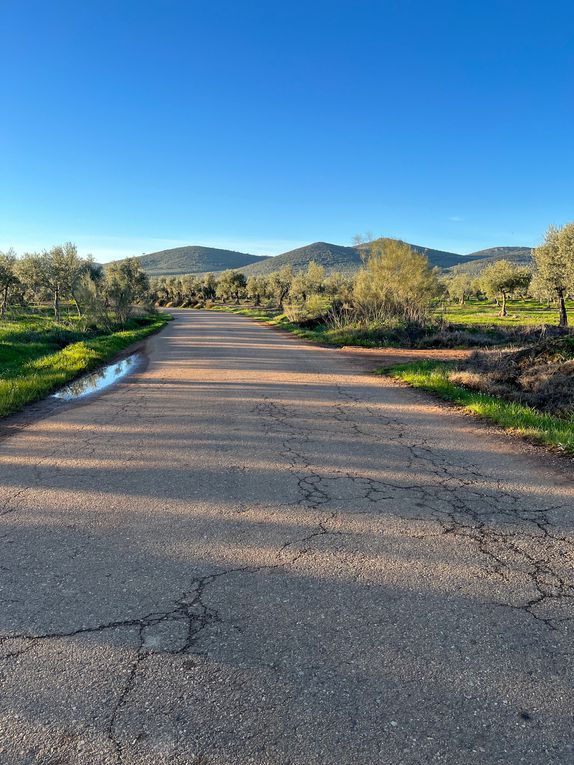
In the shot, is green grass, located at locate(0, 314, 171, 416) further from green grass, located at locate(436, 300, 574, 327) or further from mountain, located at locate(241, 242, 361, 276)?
mountain, located at locate(241, 242, 361, 276)

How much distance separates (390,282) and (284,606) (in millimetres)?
26139

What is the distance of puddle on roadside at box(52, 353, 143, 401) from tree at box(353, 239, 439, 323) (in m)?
14.4

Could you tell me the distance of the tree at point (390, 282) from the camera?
26.7 meters

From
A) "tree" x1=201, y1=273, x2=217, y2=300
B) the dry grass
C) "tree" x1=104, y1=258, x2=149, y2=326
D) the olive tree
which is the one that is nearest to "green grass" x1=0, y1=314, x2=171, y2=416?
"tree" x1=104, y1=258, x2=149, y2=326

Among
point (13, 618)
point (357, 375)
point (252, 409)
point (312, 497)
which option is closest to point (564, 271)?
point (357, 375)

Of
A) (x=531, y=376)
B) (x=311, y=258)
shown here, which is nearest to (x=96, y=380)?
(x=531, y=376)

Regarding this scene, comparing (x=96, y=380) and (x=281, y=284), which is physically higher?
(x=281, y=284)

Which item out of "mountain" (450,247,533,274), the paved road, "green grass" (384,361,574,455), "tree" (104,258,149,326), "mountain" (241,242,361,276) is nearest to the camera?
the paved road

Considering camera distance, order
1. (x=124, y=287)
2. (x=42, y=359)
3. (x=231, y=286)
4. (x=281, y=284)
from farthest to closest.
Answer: (x=231, y=286), (x=281, y=284), (x=124, y=287), (x=42, y=359)

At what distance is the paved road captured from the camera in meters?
2.08

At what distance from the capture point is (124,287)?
125 feet

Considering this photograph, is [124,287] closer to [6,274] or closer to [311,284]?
[6,274]

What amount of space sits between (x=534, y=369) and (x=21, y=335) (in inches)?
911

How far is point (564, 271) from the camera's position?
3847cm
